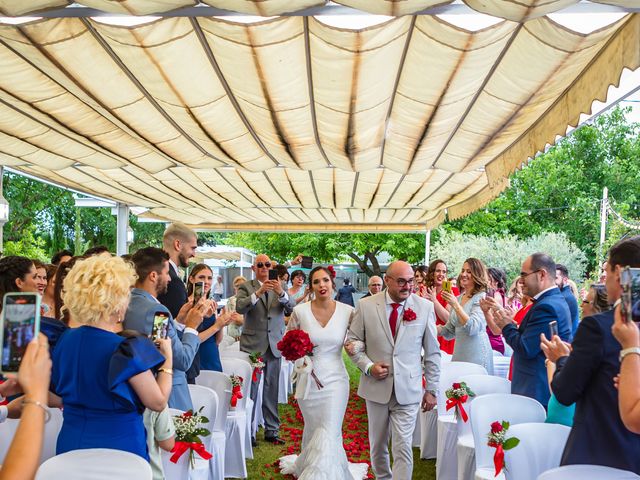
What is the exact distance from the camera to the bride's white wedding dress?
19.0 feet

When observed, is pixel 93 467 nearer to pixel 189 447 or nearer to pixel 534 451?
pixel 189 447

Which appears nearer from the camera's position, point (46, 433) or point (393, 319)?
point (46, 433)

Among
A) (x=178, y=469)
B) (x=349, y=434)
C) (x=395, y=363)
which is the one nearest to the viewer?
(x=178, y=469)

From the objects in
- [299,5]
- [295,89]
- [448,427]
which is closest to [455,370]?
[448,427]

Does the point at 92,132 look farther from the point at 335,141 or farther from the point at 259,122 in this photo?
the point at 335,141

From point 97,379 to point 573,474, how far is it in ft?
7.04

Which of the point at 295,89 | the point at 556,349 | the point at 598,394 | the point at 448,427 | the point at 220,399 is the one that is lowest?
the point at 448,427

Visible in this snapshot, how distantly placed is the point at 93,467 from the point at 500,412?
113 inches

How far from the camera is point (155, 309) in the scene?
13.4ft

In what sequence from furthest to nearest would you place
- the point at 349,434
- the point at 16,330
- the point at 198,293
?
1. the point at 349,434
2. the point at 198,293
3. the point at 16,330

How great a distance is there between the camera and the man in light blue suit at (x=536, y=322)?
4777 mm

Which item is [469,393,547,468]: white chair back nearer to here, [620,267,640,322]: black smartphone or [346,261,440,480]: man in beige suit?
[346,261,440,480]: man in beige suit

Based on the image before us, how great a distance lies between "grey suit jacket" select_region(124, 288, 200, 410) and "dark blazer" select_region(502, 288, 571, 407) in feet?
7.59

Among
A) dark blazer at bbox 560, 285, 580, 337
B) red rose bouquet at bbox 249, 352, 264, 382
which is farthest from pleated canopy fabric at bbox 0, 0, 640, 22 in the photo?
red rose bouquet at bbox 249, 352, 264, 382
